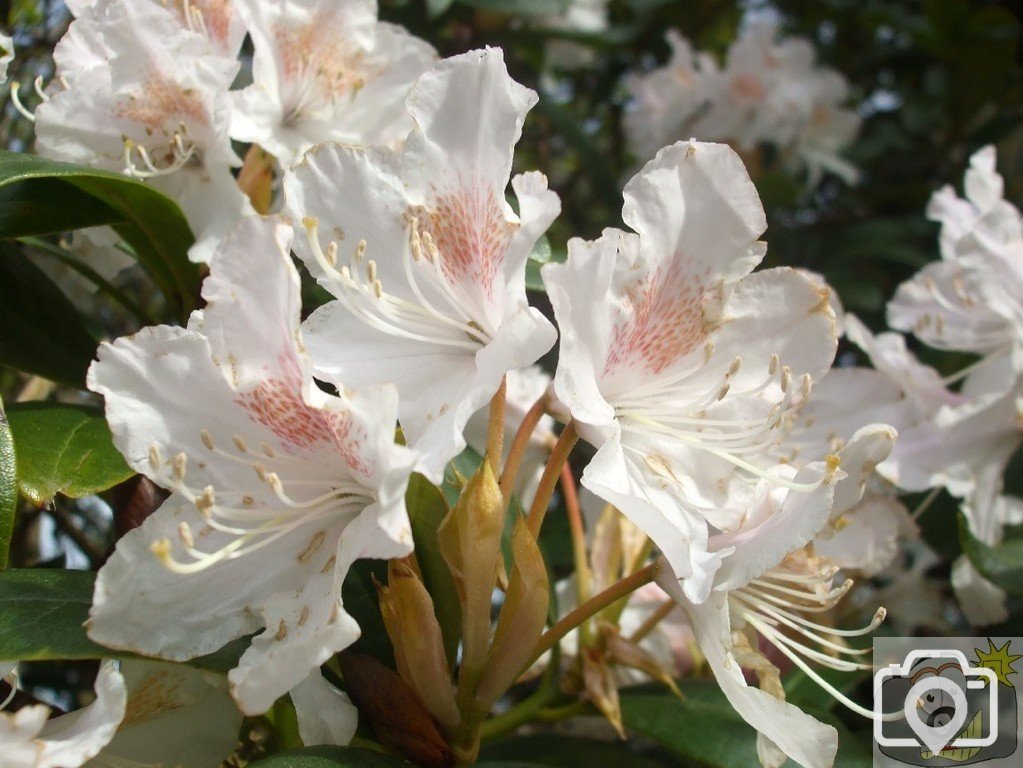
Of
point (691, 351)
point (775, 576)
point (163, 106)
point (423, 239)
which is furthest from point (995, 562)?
point (163, 106)

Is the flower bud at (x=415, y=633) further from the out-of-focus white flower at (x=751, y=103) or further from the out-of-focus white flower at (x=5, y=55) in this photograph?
the out-of-focus white flower at (x=751, y=103)

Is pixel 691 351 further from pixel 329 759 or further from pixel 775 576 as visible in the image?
pixel 329 759

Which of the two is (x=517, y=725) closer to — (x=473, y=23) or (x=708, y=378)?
(x=708, y=378)

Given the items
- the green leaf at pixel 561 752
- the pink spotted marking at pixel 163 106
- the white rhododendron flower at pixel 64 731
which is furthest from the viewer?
the green leaf at pixel 561 752

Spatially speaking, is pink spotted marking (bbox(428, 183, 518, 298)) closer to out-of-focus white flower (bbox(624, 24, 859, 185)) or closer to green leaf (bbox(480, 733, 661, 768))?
green leaf (bbox(480, 733, 661, 768))

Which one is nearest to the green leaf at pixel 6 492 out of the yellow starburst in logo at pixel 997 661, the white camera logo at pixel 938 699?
the white camera logo at pixel 938 699

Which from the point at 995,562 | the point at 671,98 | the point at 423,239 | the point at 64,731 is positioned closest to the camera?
the point at 64,731
